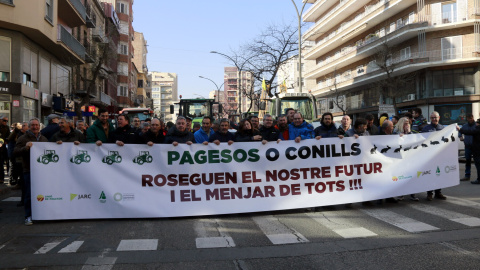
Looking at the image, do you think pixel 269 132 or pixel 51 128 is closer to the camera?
pixel 269 132

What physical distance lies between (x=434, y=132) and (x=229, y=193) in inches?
182

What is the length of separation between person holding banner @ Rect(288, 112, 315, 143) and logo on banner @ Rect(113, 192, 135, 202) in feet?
11.5

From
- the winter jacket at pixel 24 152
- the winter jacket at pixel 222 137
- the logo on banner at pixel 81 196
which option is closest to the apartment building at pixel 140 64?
the winter jacket at pixel 222 137

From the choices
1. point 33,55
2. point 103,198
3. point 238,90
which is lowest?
Answer: point 103,198

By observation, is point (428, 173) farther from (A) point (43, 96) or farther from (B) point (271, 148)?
(A) point (43, 96)

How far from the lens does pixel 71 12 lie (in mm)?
30562

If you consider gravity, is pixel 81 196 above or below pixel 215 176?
below

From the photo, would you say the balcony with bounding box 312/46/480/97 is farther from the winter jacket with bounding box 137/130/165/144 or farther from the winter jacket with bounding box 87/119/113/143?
the winter jacket with bounding box 87/119/113/143

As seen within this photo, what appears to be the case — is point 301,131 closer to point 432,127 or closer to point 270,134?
point 270,134

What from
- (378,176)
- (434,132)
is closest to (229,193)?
(378,176)

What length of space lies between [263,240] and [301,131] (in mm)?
3520

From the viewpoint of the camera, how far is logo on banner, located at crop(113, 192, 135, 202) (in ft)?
25.8

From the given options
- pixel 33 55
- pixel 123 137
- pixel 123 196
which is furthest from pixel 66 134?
pixel 33 55

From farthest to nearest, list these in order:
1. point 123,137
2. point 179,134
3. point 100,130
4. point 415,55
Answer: point 415,55 < point 100,130 < point 123,137 < point 179,134
